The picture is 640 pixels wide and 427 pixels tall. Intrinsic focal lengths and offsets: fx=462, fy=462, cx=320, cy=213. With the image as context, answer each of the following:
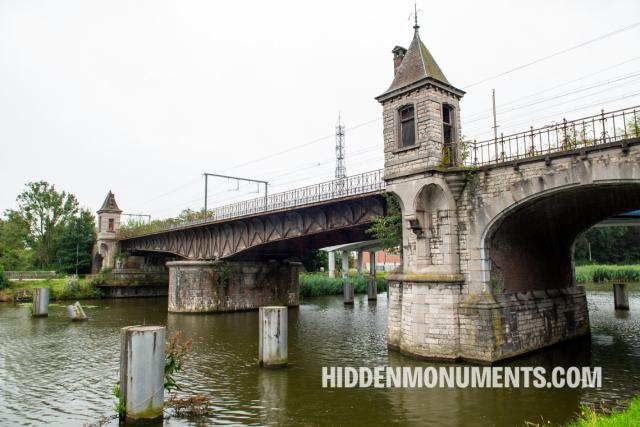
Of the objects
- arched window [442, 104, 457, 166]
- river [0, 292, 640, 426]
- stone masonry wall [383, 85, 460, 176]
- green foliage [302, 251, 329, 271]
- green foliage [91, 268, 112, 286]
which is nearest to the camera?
river [0, 292, 640, 426]

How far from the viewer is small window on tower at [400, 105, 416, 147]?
17794 mm

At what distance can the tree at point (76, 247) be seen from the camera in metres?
62.8

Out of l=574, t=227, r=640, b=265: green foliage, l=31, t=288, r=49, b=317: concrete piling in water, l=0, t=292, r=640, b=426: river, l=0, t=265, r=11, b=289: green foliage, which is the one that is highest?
l=574, t=227, r=640, b=265: green foliage

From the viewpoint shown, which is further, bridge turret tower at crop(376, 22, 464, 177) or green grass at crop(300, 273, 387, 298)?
green grass at crop(300, 273, 387, 298)

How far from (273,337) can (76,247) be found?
5705cm

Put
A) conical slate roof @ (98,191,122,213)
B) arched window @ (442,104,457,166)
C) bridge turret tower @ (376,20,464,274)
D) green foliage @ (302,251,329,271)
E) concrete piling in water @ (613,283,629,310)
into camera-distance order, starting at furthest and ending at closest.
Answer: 1. green foliage @ (302,251,329,271)
2. conical slate roof @ (98,191,122,213)
3. concrete piling in water @ (613,283,629,310)
4. arched window @ (442,104,457,166)
5. bridge turret tower @ (376,20,464,274)

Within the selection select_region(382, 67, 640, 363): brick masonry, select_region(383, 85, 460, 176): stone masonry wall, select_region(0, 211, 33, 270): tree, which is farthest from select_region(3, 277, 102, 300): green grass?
select_region(383, 85, 460, 176): stone masonry wall

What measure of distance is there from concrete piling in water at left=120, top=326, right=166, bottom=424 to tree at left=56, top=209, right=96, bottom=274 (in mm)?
58490

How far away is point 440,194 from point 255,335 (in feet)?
40.4

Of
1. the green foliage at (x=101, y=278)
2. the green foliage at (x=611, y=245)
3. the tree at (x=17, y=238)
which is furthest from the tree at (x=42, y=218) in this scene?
the green foliage at (x=611, y=245)

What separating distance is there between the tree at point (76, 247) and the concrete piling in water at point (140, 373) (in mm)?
58490

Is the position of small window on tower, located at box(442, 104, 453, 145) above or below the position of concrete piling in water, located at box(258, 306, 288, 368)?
above

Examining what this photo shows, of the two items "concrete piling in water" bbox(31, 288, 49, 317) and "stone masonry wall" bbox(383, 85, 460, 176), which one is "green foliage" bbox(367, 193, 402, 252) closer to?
"stone masonry wall" bbox(383, 85, 460, 176)

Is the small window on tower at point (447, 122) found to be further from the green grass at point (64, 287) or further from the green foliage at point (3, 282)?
the green foliage at point (3, 282)
